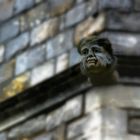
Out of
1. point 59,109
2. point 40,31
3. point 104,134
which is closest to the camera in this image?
point 104,134

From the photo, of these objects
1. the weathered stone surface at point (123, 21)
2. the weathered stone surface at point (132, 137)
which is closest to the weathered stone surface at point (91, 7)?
the weathered stone surface at point (123, 21)

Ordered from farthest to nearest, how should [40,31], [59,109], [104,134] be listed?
[40,31]
[59,109]
[104,134]

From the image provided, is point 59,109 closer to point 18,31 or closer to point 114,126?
point 114,126

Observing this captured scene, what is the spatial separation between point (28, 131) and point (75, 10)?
0.84 metres

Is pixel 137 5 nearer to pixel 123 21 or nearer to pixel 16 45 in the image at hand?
pixel 123 21

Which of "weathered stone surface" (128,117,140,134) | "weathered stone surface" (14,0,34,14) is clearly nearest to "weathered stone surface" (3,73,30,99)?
"weathered stone surface" (14,0,34,14)

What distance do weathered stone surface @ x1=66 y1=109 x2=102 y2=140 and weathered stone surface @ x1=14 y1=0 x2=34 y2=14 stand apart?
121 centimetres

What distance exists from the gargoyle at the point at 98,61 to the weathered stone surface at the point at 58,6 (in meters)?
0.67

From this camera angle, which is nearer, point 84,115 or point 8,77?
point 84,115

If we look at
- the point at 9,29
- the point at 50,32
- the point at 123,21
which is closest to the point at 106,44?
the point at 123,21

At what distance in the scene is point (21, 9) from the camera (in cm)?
652

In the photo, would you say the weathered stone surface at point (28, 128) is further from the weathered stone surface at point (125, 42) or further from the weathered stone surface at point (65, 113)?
the weathered stone surface at point (125, 42)

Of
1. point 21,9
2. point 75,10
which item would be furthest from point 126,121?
point 21,9

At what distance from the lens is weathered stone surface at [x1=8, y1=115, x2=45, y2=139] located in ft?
19.0
